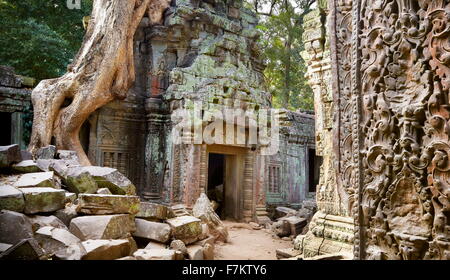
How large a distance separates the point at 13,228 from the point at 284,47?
13302mm

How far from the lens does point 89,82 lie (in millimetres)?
7777

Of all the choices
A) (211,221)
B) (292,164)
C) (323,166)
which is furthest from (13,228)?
(292,164)

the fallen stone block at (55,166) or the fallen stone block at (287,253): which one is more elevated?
the fallen stone block at (55,166)

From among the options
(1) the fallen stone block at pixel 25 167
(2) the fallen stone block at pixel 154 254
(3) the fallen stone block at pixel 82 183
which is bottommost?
(2) the fallen stone block at pixel 154 254

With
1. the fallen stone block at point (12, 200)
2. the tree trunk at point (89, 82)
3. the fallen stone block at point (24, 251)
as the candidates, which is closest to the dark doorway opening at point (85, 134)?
the tree trunk at point (89, 82)

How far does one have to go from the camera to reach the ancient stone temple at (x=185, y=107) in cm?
850

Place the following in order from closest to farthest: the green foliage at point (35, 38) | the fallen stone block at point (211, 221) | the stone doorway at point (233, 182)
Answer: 1. the fallen stone block at point (211, 221)
2. the stone doorway at point (233, 182)
3. the green foliage at point (35, 38)

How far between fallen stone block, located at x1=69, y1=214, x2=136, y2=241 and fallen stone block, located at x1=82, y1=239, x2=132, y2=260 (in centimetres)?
22

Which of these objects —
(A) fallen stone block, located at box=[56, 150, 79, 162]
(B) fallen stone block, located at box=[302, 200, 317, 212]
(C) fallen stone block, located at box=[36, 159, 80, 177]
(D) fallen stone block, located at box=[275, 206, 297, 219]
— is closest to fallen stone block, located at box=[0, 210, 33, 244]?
(C) fallen stone block, located at box=[36, 159, 80, 177]

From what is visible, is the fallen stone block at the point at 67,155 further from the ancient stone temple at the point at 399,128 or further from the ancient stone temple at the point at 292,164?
the ancient stone temple at the point at 292,164

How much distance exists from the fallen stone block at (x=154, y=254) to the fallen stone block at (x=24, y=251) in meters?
1.17

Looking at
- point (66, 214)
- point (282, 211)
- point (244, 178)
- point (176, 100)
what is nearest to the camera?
point (66, 214)

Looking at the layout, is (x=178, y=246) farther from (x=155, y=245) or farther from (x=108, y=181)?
(x=108, y=181)
